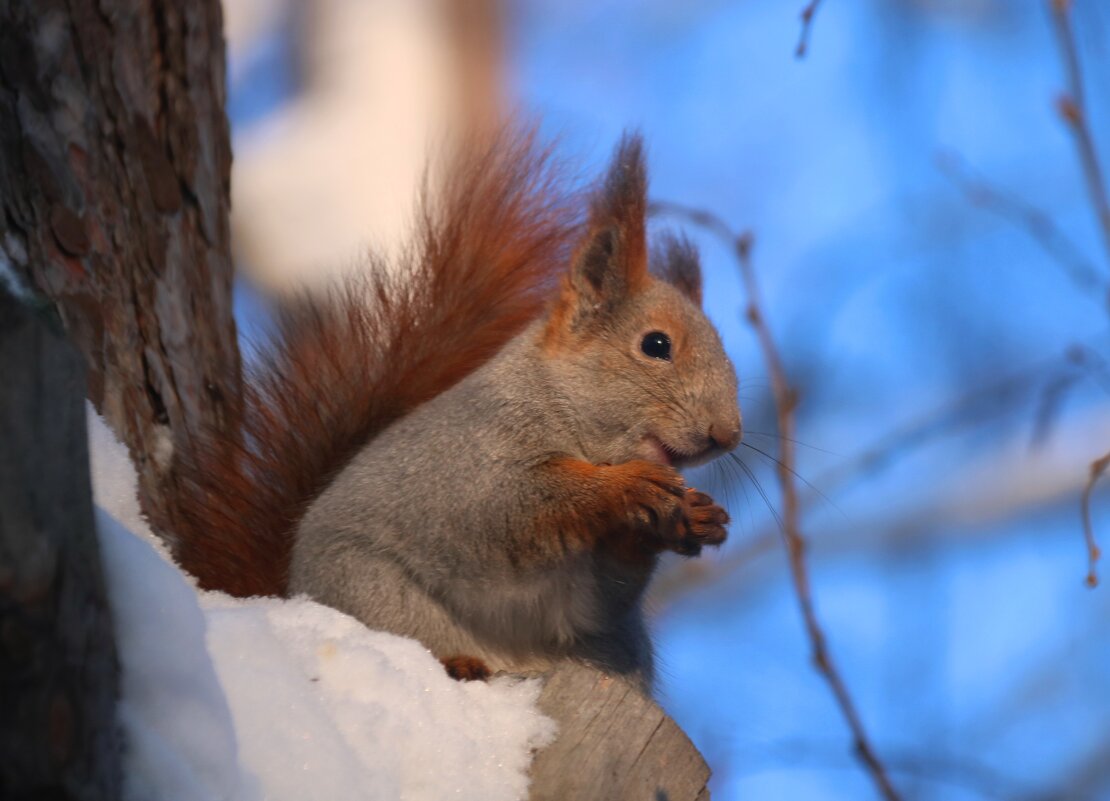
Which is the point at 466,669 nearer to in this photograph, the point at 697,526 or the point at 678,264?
the point at 697,526

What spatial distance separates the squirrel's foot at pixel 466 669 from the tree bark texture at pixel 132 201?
452mm

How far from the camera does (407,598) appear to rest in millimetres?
1420

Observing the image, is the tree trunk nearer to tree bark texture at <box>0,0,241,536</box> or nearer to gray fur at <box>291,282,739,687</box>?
tree bark texture at <box>0,0,241,536</box>

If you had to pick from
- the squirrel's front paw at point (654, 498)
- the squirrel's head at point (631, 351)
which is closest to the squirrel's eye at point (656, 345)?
the squirrel's head at point (631, 351)

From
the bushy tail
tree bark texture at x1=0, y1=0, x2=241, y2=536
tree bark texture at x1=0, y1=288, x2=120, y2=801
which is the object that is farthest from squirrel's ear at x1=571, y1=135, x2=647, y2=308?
tree bark texture at x1=0, y1=288, x2=120, y2=801

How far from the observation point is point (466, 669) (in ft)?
4.28

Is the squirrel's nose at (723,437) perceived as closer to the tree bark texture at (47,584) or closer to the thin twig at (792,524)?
the thin twig at (792,524)

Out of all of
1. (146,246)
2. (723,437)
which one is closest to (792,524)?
(723,437)

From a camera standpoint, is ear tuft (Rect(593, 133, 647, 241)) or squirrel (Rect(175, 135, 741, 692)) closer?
squirrel (Rect(175, 135, 741, 692))

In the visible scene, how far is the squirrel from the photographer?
4.67 feet

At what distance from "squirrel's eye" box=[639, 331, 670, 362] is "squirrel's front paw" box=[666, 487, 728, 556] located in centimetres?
28

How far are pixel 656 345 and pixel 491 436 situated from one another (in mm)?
261

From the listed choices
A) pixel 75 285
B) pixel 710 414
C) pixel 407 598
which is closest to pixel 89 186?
pixel 75 285

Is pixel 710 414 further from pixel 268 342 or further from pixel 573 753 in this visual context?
pixel 268 342
